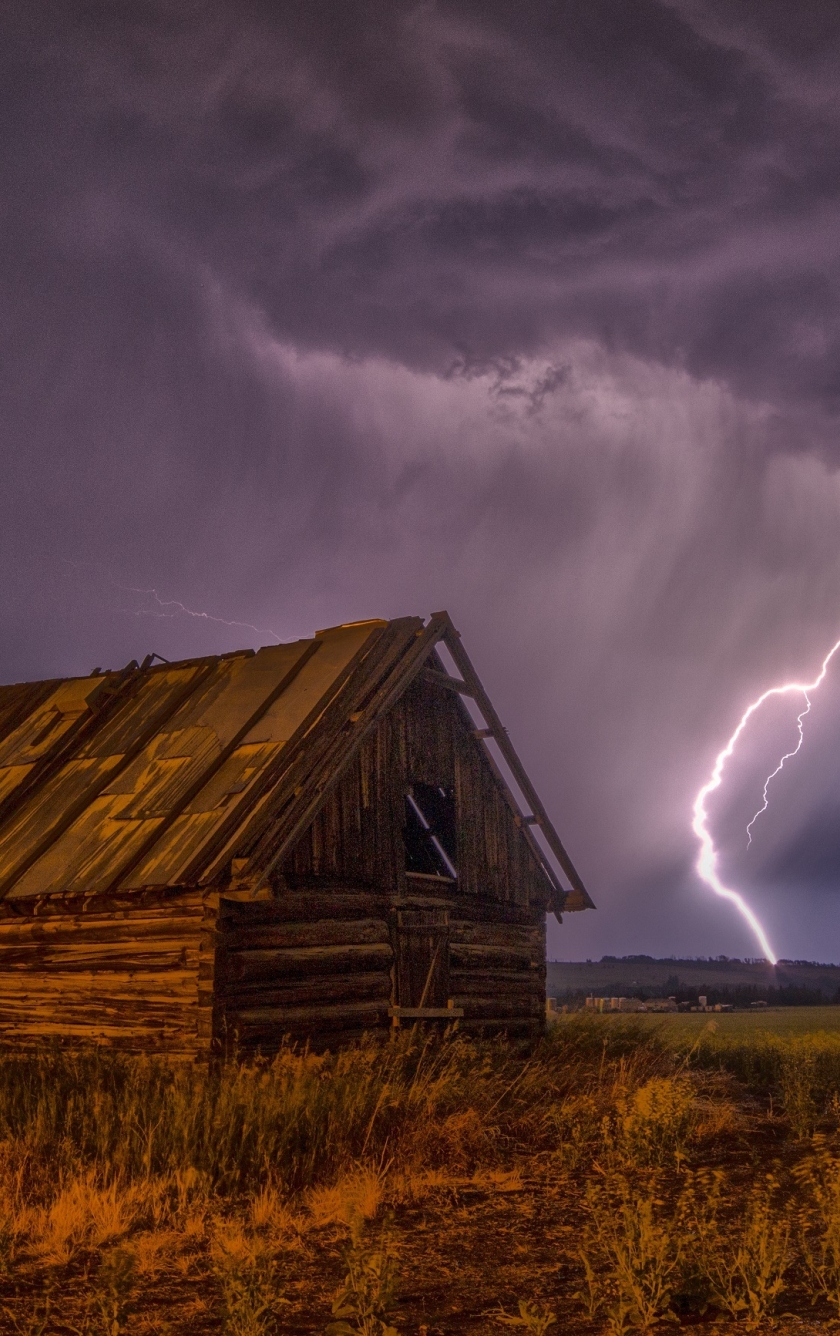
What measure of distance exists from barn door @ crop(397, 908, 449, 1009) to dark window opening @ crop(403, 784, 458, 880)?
973 millimetres

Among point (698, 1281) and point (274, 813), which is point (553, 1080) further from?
point (698, 1281)

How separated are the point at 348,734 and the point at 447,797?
3092 mm

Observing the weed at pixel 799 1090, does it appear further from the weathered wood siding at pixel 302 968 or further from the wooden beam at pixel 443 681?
the wooden beam at pixel 443 681

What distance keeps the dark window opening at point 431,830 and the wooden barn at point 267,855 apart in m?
0.08

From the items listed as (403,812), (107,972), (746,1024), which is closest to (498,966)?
(403,812)

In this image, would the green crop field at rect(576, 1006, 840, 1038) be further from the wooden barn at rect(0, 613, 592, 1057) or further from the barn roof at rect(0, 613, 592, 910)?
the barn roof at rect(0, 613, 592, 910)

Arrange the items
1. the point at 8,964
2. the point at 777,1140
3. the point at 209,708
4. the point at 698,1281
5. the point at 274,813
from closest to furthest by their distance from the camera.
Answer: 1. the point at 698,1281
2. the point at 777,1140
3. the point at 274,813
4. the point at 8,964
5. the point at 209,708

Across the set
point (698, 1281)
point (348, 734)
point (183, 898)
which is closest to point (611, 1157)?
point (698, 1281)

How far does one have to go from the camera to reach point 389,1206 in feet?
27.5

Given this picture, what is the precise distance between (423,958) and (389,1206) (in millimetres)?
7013

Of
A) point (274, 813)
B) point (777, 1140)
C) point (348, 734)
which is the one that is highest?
point (348, 734)

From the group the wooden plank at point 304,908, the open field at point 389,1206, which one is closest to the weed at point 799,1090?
the open field at point 389,1206

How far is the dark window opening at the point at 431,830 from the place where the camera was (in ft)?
55.8

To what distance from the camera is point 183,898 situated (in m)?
12.6
